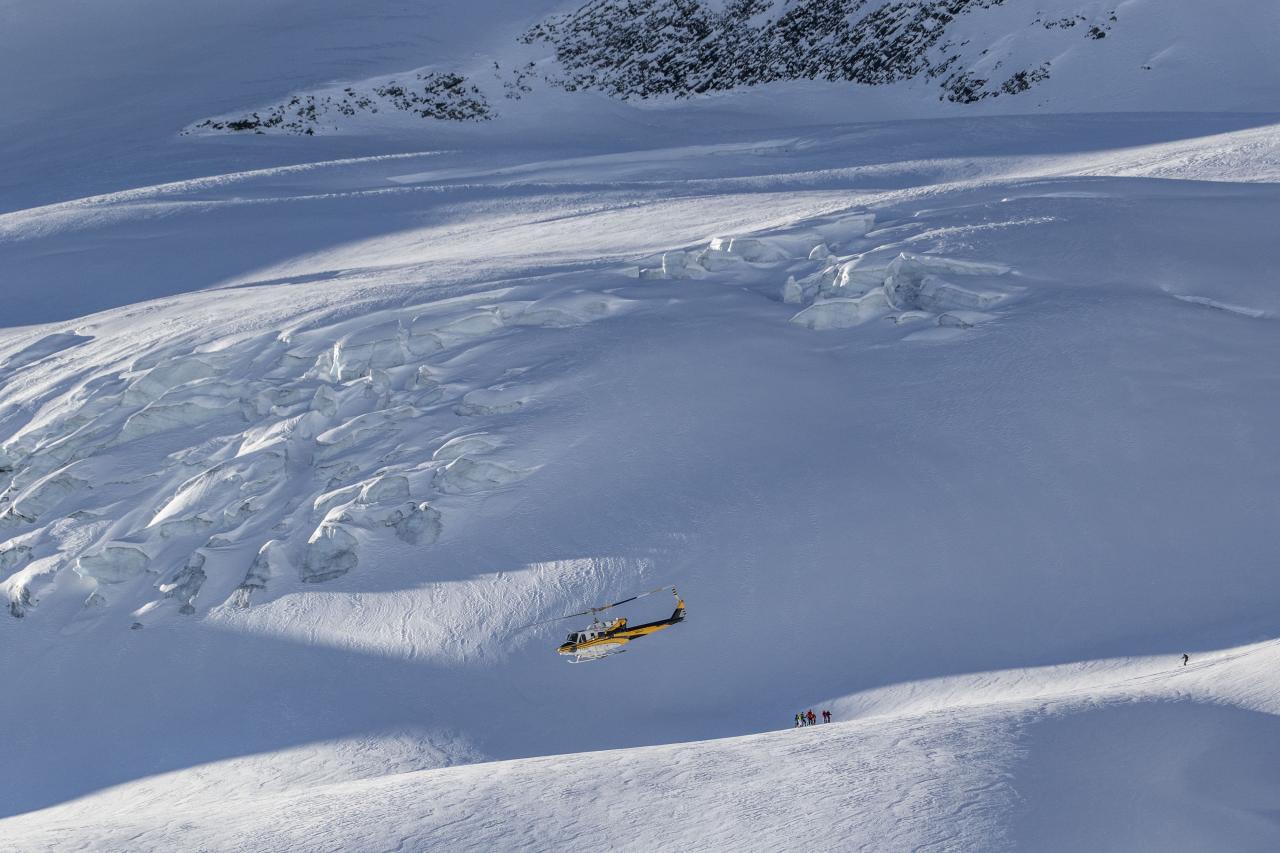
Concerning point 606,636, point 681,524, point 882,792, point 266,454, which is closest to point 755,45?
point 266,454

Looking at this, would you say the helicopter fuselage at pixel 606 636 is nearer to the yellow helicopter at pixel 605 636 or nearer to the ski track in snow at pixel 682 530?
the yellow helicopter at pixel 605 636

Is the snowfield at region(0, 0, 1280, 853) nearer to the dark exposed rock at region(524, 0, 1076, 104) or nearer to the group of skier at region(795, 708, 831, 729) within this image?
the group of skier at region(795, 708, 831, 729)

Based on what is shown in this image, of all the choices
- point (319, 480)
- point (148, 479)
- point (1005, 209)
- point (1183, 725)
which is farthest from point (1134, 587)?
point (148, 479)

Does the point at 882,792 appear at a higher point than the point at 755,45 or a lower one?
lower

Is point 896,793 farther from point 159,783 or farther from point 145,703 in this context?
point 145,703

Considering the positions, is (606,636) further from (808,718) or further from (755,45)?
(755,45)

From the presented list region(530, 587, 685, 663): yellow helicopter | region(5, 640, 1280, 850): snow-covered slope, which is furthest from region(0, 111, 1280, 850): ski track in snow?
region(530, 587, 685, 663): yellow helicopter
